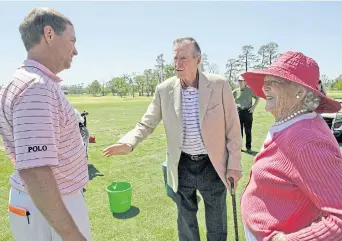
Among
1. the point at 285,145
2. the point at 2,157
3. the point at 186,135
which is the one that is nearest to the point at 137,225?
the point at 186,135

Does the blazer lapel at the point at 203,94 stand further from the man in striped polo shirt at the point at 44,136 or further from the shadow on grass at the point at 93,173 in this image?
the shadow on grass at the point at 93,173

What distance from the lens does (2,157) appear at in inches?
274

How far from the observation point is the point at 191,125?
8.67 ft

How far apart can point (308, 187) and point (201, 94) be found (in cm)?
149

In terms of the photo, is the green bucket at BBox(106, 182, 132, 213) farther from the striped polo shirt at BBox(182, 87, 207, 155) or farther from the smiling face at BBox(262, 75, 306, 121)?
the smiling face at BBox(262, 75, 306, 121)

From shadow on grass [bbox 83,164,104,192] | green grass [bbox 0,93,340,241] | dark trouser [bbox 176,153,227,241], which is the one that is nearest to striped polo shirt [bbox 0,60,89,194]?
dark trouser [bbox 176,153,227,241]

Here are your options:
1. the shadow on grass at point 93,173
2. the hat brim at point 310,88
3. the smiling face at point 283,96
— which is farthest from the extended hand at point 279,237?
the shadow on grass at point 93,173

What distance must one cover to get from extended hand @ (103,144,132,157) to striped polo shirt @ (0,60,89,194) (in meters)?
1.06

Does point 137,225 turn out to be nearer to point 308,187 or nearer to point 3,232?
point 3,232

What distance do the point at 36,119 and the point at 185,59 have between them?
1613 mm

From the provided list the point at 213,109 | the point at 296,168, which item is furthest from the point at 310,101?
the point at 213,109

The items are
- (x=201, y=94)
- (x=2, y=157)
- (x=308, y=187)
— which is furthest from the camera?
(x=2, y=157)

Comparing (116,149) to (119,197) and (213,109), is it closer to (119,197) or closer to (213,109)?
(213,109)

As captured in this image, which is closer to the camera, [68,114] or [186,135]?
[68,114]
